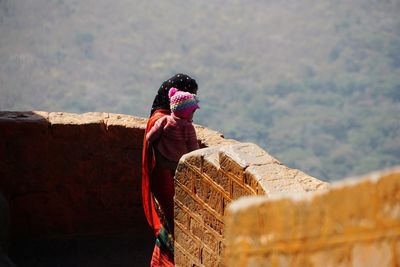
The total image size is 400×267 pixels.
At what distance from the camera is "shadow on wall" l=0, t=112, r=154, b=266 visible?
838 centimetres

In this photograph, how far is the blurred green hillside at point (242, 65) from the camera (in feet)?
94.5

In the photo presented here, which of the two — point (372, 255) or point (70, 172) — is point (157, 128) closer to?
point (70, 172)

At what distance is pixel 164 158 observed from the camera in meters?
7.02

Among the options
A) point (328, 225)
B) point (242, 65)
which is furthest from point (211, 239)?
point (242, 65)

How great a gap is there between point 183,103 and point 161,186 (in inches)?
28.0

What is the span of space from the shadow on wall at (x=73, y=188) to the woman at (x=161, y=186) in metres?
1.15

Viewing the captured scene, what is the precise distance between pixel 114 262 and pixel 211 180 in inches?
106

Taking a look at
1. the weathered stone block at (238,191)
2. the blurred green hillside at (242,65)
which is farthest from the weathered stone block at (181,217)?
the blurred green hillside at (242,65)

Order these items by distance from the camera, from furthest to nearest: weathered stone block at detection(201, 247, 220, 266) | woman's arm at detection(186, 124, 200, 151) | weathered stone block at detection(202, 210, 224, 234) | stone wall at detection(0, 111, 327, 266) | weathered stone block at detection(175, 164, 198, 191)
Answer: stone wall at detection(0, 111, 327, 266) < woman's arm at detection(186, 124, 200, 151) < weathered stone block at detection(175, 164, 198, 191) < weathered stone block at detection(201, 247, 220, 266) < weathered stone block at detection(202, 210, 224, 234)

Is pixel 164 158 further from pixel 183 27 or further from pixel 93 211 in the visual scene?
pixel 183 27

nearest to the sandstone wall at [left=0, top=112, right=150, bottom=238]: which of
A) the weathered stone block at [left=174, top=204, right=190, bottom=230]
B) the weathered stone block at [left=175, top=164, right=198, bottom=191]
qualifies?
the weathered stone block at [left=174, top=204, right=190, bottom=230]

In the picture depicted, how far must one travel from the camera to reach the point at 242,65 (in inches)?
1293

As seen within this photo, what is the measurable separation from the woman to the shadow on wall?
115 cm

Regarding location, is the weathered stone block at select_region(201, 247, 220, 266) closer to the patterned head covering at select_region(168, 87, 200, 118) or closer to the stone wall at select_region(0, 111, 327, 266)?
the patterned head covering at select_region(168, 87, 200, 118)
